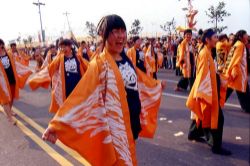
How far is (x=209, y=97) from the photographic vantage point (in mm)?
4941

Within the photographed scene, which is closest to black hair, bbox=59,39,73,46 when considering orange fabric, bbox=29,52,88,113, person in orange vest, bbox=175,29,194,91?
orange fabric, bbox=29,52,88,113

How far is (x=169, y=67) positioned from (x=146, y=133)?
15.6m

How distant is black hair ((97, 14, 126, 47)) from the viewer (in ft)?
10.1

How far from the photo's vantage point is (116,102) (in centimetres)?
→ 301

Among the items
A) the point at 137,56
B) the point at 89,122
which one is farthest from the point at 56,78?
the point at 89,122

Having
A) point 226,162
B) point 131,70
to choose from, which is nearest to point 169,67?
point 226,162

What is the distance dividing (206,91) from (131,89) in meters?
2.04

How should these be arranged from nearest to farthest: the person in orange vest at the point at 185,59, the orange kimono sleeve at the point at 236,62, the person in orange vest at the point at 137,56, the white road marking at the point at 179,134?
1. the white road marking at the point at 179,134
2. the orange kimono sleeve at the point at 236,62
3. the person in orange vest at the point at 137,56
4. the person in orange vest at the point at 185,59

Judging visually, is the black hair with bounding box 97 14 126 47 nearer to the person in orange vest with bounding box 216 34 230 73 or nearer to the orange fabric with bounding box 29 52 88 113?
the orange fabric with bounding box 29 52 88 113

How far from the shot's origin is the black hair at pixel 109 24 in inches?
121

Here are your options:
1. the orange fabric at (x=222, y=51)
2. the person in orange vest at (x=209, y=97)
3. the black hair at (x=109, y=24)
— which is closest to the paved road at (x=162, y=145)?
the person in orange vest at (x=209, y=97)

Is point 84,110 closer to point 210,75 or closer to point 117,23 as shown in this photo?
point 117,23

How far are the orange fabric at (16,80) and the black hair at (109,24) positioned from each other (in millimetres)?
5195

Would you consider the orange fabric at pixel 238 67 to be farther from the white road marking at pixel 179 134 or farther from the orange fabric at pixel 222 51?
the orange fabric at pixel 222 51
